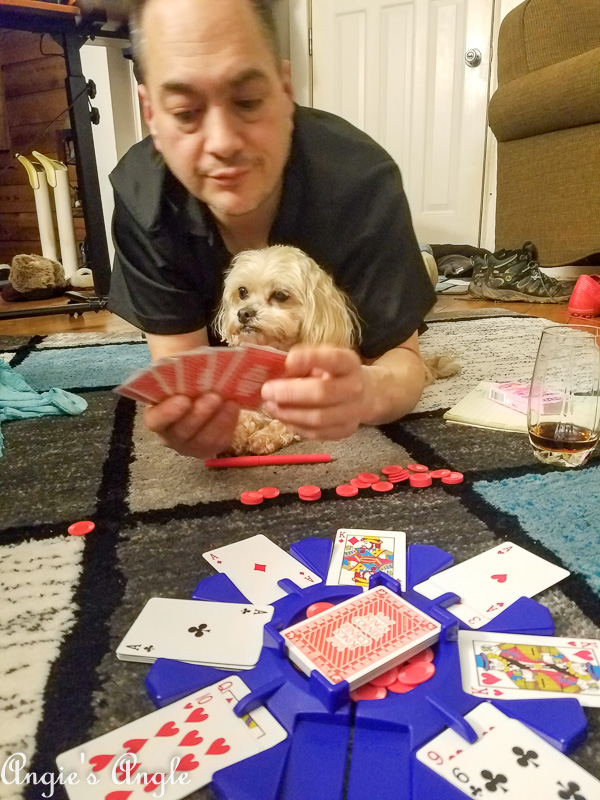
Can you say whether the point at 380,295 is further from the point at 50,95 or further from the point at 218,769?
the point at 50,95

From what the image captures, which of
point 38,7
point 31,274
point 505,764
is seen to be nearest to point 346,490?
point 505,764

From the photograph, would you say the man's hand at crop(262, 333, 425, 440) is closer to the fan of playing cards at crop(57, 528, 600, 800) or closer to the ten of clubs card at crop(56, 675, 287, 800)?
the fan of playing cards at crop(57, 528, 600, 800)

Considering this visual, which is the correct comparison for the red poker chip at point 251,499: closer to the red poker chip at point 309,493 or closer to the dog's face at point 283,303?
the red poker chip at point 309,493

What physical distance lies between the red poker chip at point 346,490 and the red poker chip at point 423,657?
1.11 ft

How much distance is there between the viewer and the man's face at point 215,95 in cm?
82

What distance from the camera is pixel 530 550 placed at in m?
0.76

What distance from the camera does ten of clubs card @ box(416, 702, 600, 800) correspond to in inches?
17.6

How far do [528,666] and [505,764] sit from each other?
11 centimetres

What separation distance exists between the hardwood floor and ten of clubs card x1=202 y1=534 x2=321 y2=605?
1.60 metres

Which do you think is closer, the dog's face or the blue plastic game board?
the blue plastic game board

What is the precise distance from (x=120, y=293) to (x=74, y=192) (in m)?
2.73

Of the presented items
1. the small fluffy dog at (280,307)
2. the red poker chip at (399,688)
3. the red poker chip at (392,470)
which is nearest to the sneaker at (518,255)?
the small fluffy dog at (280,307)

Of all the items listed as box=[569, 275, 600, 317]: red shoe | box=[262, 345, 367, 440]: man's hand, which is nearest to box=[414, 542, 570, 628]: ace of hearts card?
box=[262, 345, 367, 440]: man's hand

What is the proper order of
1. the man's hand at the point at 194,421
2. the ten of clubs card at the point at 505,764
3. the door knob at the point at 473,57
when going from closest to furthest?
the ten of clubs card at the point at 505,764
the man's hand at the point at 194,421
the door knob at the point at 473,57
